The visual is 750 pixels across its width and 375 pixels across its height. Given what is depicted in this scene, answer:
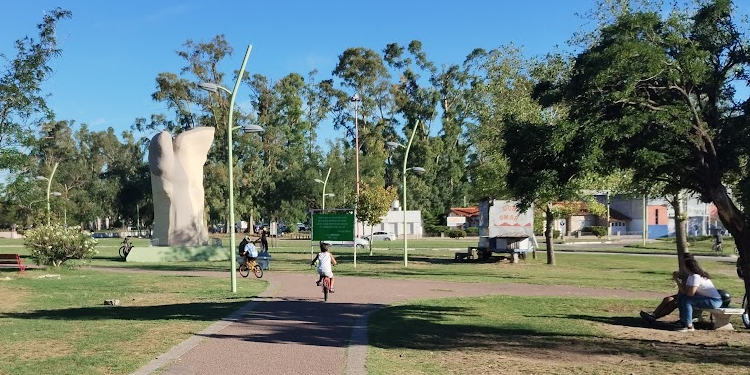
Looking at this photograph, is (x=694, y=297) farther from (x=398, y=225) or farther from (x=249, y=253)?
(x=398, y=225)

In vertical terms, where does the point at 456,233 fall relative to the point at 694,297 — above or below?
below

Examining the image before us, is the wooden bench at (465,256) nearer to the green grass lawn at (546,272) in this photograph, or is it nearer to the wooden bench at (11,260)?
the green grass lawn at (546,272)

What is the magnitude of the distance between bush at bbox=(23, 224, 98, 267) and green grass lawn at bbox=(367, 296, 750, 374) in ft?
51.3

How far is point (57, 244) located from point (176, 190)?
849cm

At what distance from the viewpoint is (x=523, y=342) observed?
9.88m

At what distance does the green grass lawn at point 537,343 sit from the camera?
8109 millimetres

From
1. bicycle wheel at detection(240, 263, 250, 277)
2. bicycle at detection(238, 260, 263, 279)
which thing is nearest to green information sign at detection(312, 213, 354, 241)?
bicycle wheel at detection(240, 263, 250, 277)

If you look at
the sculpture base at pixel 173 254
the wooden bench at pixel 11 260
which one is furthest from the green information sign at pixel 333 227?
the wooden bench at pixel 11 260

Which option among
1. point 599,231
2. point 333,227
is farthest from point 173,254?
point 599,231

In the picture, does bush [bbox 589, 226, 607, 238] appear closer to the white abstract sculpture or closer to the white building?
the white building

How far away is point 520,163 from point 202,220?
25679 millimetres

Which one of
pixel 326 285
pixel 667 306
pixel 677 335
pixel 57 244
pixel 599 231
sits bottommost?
pixel 677 335

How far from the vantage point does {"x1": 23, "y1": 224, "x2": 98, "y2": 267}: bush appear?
78.7ft

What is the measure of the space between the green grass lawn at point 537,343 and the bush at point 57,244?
15621 millimetres
